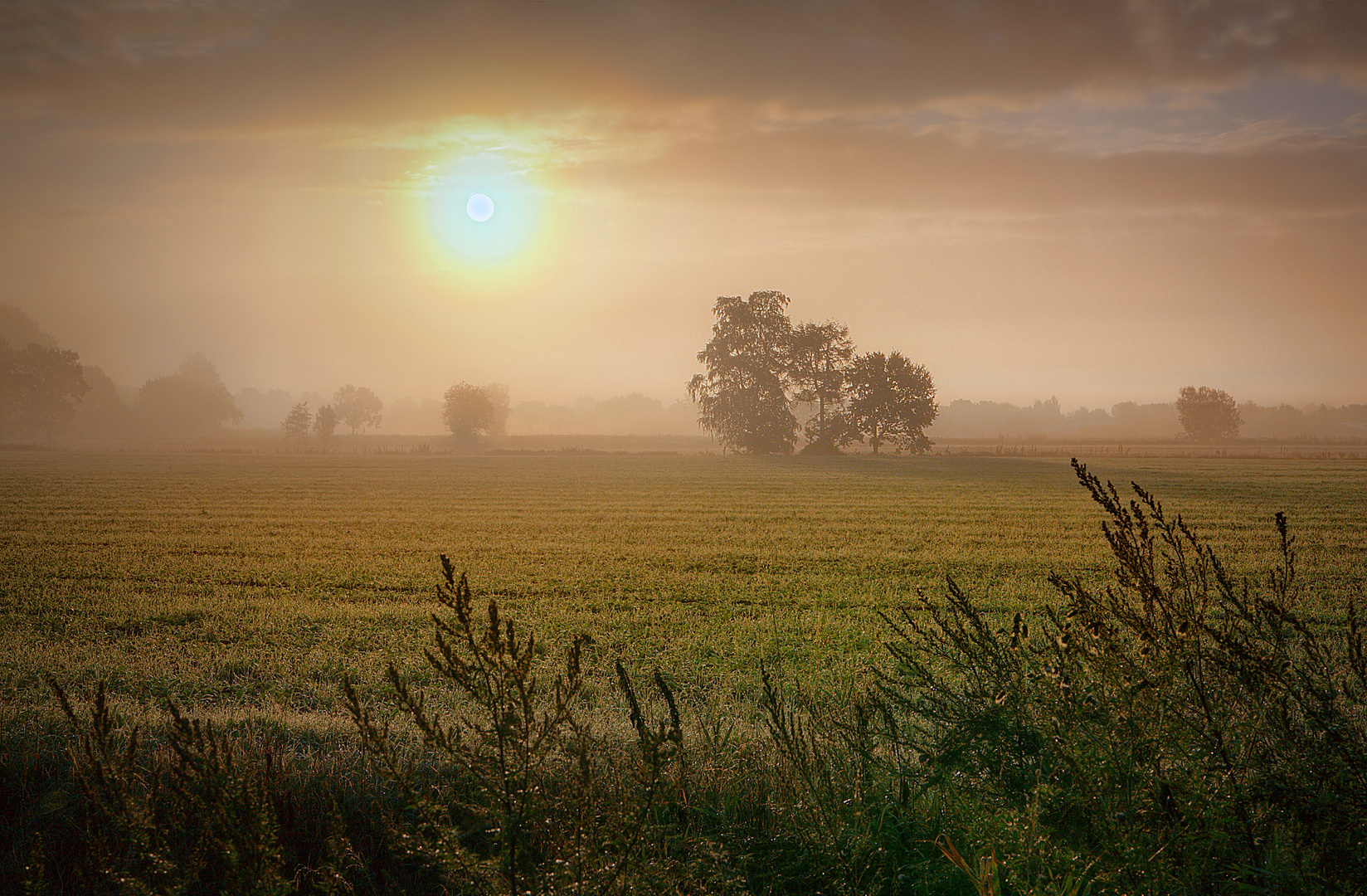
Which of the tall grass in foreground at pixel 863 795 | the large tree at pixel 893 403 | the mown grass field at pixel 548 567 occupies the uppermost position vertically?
the large tree at pixel 893 403

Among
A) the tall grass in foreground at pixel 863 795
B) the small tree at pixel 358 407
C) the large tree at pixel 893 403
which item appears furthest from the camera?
the small tree at pixel 358 407

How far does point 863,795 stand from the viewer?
11.0ft

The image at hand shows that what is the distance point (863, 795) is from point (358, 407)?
7604 inches

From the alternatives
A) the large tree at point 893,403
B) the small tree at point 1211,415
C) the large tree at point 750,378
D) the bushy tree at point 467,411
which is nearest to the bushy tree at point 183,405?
the bushy tree at point 467,411

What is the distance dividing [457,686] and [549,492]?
954 inches

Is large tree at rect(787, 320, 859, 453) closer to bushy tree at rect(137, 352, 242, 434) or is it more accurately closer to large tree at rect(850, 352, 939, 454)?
large tree at rect(850, 352, 939, 454)

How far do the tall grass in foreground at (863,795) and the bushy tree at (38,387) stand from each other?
122938mm

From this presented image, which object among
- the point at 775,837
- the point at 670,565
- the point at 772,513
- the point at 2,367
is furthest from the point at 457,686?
the point at 2,367

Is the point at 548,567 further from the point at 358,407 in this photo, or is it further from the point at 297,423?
the point at 358,407

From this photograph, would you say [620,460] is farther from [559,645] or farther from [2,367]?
[2,367]

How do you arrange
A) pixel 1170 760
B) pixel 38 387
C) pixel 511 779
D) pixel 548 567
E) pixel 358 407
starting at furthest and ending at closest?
pixel 358 407 < pixel 38 387 < pixel 548 567 < pixel 1170 760 < pixel 511 779

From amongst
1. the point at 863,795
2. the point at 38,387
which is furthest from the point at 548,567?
the point at 38,387

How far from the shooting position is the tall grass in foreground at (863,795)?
211 centimetres

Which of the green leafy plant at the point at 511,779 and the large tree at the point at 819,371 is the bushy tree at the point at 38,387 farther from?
the green leafy plant at the point at 511,779
